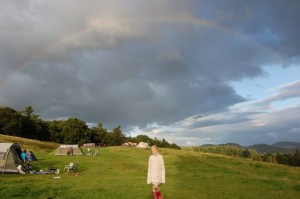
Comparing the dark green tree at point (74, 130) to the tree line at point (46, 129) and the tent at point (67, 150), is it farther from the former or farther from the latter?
the tent at point (67, 150)

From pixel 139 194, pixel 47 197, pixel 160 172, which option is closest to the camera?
pixel 160 172

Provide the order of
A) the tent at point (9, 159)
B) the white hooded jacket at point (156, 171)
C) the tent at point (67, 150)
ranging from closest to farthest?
the white hooded jacket at point (156, 171) → the tent at point (9, 159) → the tent at point (67, 150)

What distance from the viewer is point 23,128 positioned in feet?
542

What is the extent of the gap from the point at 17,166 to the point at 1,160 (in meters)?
1.93

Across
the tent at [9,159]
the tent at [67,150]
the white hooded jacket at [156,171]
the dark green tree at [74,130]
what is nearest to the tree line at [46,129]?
the dark green tree at [74,130]

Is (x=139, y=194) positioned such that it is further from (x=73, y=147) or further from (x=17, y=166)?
(x=73, y=147)

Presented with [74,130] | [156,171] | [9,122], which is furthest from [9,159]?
[74,130]

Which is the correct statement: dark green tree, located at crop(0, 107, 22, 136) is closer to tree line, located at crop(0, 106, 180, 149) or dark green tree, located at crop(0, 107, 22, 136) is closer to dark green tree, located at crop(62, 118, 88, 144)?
tree line, located at crop(0, 106, 180, 149)

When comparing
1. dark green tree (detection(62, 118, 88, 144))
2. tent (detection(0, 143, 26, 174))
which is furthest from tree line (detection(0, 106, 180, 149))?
tent (detection(0, 143, 26, 174))

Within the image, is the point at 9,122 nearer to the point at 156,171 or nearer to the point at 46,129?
the point at 46,129

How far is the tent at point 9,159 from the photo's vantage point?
40.4 meters

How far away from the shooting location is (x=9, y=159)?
41.1 meters

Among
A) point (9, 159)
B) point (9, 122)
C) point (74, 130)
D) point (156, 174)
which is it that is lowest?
point (156, 174)

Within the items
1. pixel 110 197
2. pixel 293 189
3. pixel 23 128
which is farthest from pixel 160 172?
pixel 23 128
